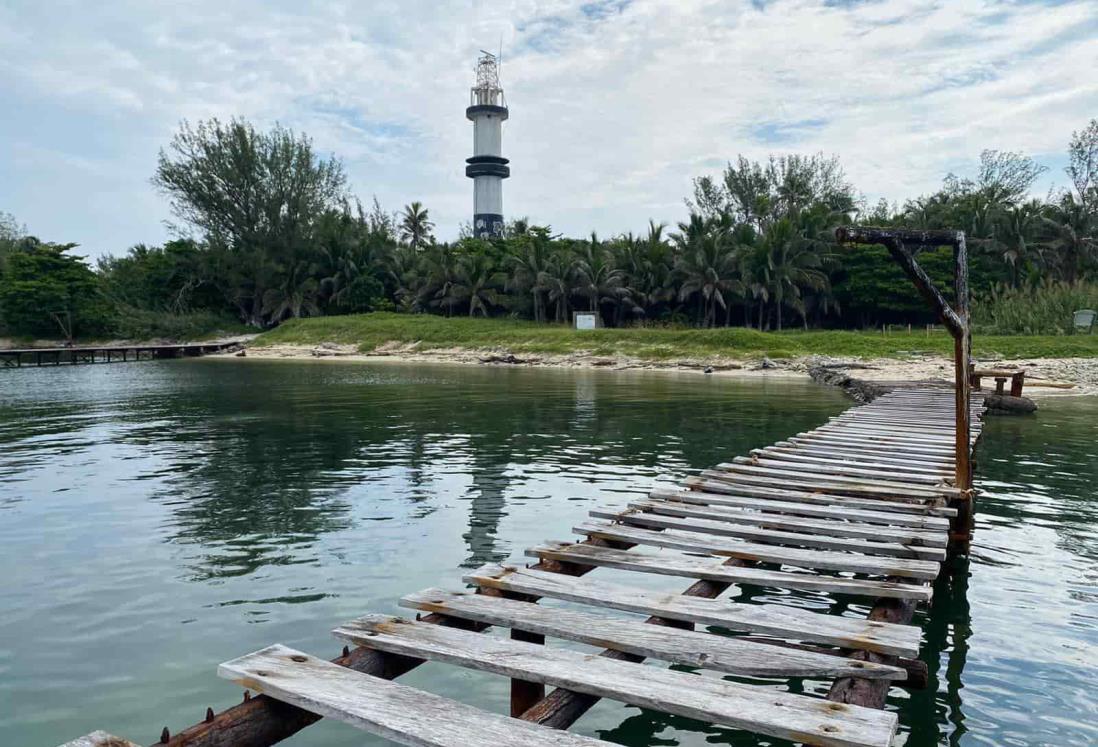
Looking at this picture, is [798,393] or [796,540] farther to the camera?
[798,393]

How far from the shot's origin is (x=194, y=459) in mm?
15000

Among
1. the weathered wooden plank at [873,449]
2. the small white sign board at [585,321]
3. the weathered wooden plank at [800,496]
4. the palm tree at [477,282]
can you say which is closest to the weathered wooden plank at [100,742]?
the weathered wooden plank at [800,496]

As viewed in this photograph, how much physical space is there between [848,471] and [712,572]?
439cm

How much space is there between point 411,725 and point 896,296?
59.2 m

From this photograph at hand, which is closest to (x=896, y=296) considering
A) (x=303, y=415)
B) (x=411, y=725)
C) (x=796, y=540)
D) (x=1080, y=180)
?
(x=1080, y=180)

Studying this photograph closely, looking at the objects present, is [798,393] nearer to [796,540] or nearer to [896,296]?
[796,540]

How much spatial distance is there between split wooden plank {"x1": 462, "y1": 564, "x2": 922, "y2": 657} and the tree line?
49277 mm

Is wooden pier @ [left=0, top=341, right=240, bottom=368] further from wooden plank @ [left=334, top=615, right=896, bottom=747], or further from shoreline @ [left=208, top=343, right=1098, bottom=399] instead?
wooden plank @ [left=334, top=615, right=896, bottom=747]

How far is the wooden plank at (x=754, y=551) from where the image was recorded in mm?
5430

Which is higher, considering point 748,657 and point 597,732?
point 748,657

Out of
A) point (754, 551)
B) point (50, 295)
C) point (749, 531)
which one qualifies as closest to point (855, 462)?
point (749, 531)

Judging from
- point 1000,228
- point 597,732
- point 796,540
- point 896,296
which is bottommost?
point 597,732

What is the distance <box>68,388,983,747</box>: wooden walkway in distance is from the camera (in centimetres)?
328

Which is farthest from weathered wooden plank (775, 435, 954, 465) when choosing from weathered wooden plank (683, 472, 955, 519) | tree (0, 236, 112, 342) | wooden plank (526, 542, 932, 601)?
tree (0, 236, 112, 342)
